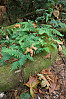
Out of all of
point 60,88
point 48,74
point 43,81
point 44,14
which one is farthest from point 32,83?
point 44,14

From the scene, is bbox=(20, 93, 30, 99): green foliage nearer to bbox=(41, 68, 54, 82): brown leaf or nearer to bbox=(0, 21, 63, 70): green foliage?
bbox=(41, 68, 54, 82): brown leaf

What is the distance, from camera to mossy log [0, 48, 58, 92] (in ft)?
7.93

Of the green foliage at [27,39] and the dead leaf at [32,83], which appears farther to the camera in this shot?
the green foliage at [27,39]

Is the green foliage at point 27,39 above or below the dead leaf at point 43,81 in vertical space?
above

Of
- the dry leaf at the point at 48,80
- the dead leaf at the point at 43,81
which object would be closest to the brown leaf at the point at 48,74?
the dry leaf at the point at 48,80

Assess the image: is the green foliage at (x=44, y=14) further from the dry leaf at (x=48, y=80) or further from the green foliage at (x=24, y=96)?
the green foliage at (x=24, y=96)

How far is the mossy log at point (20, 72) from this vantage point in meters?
2.42

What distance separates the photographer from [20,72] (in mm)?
2576

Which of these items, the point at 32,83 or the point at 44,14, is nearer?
the point at 32,83

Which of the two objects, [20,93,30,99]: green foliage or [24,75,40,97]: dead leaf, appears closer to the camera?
[20,93,30,99]: green foliage

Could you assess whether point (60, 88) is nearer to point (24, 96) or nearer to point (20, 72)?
point (24, 96)

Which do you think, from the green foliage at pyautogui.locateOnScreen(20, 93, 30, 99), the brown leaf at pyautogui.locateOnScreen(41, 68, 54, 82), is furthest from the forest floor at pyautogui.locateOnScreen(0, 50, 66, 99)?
the brown leaf at pyautogui.locateOnScreen(41, 68, 54, 82)

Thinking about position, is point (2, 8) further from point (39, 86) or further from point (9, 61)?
point (39, 86)

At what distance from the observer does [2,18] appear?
15.9 ft
